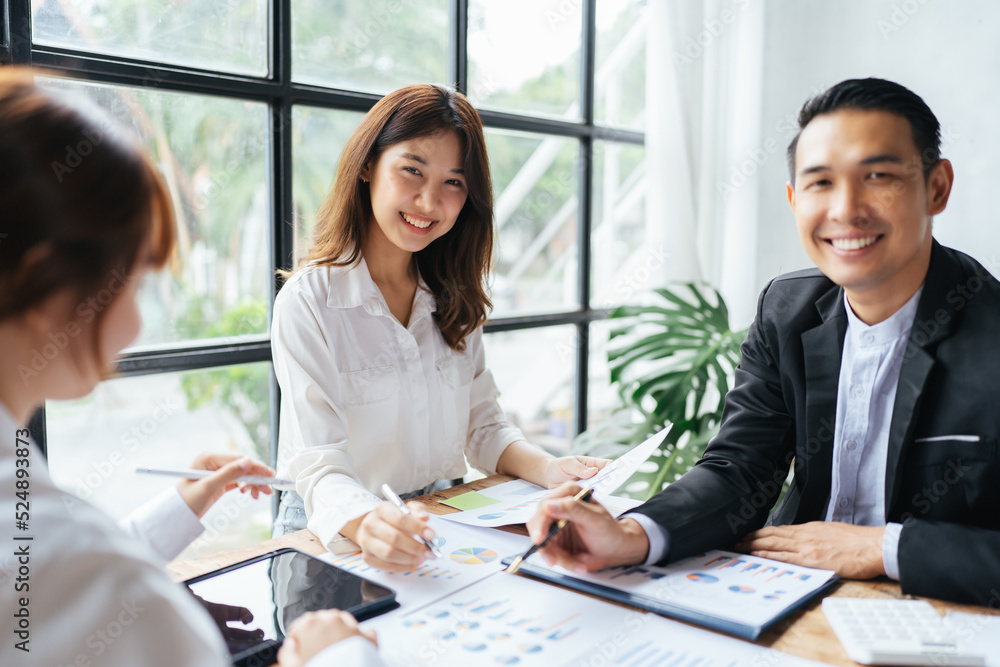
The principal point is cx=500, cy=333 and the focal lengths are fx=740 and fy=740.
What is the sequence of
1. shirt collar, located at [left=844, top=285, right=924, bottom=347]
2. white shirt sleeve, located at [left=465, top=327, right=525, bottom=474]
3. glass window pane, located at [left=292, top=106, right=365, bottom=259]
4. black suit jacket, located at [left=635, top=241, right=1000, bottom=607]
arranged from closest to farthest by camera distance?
black suit jacket, located at [left=635, top=241, right=1000, bottom=607]
shirt collar, located at [left=844, top=285, right=924, bottom=347]
white shirt sleeve, located at [left=465, top=327, right=525, bottom=474]
glass window pane, located at [left=292, top=106, right=365, bottom=259]

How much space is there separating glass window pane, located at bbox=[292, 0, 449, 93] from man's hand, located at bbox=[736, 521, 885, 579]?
1731mm

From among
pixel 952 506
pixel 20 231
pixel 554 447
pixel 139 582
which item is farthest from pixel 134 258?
pixel 554 447

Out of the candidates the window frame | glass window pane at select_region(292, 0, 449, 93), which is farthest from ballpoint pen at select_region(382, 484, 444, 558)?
glass window pane at select_region(292, 0, 449, 93)

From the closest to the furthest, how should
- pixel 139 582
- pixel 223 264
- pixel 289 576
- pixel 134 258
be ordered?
1. pixel 139 582
2. pixel 134 258
3. pixel 289 576
4. pixel 223 264

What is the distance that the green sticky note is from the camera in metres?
1.34

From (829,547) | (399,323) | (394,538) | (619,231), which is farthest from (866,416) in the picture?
(619,231)

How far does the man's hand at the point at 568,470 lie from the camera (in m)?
1.46

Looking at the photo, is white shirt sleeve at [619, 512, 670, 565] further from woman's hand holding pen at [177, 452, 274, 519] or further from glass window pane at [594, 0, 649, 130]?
glass window pane at [594, 0, 649, 130]

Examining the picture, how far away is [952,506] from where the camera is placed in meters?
1.18

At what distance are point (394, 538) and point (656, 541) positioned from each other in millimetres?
384

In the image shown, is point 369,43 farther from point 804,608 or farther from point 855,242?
point 804,608

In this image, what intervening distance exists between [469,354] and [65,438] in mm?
987

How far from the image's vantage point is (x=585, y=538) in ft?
3.50

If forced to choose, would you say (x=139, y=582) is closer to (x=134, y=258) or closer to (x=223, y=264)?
(x=134, y=258)
